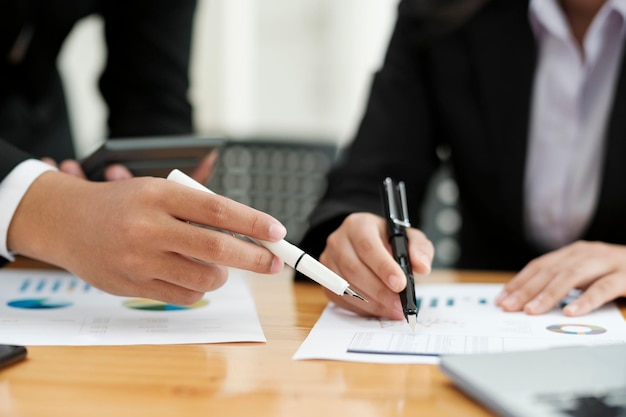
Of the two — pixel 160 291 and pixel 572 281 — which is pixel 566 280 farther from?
pixel 160 291

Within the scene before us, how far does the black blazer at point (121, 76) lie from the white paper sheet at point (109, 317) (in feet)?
1.96

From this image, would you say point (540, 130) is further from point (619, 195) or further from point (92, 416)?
point (92, 416)

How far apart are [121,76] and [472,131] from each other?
2.31ft

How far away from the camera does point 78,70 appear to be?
291 centimetres

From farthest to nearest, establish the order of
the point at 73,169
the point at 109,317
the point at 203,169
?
the point at 203,169 < the point at 73,169 < the point at 109,317

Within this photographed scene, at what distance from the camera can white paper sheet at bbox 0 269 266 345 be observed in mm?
706

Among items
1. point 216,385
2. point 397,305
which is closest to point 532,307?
point 397,305

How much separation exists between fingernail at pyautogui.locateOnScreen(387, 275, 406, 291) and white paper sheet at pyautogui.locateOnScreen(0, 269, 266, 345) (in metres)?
0.13

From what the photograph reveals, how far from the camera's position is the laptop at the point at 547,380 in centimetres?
48

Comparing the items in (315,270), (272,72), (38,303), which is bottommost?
(272,72)

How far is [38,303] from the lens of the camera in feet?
2.76

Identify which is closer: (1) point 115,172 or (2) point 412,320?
(2) point 412,320

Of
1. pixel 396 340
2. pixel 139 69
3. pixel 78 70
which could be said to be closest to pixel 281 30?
pixel 78 70

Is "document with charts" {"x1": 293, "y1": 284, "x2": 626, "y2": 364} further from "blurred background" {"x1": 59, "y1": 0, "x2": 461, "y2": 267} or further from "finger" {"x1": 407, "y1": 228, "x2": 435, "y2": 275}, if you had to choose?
"blurred background" {"x1": 59, "y1": 0, "x2": 461, "y2": 267}
